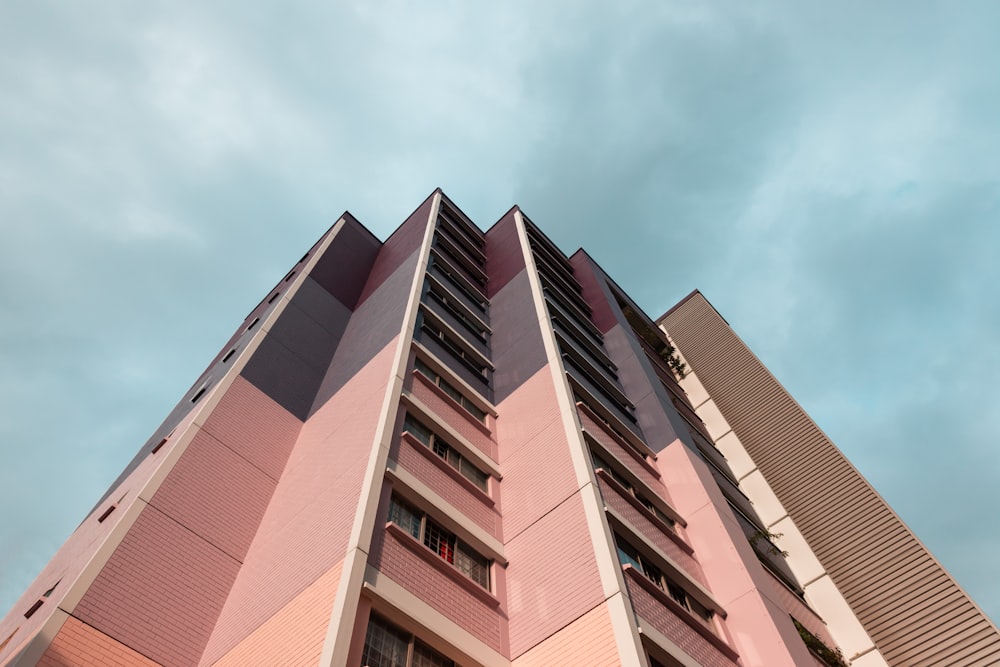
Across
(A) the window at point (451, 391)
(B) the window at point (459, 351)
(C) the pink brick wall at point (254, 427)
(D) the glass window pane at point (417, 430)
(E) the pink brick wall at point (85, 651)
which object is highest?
(B) the window at point (459, 351)

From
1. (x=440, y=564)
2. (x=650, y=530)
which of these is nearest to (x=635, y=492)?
(x=650, y=530)

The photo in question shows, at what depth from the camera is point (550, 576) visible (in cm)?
1395

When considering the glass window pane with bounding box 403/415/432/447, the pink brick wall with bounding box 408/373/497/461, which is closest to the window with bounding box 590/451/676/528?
the pink brick wall with bounding box 408/373/497/461

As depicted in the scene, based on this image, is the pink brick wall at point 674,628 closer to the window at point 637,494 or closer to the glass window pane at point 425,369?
the window at point 637,494

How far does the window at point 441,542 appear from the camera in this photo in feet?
47.9

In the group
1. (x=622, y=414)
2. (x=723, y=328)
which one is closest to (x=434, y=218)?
(x=622, y=414)

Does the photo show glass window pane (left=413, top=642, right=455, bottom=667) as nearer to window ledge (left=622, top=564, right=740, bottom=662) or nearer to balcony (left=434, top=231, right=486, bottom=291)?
window ledge (left=622, top=564, right=740, bottom=662)

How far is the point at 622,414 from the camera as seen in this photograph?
24.3m

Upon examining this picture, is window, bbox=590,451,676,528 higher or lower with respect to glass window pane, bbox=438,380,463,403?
lower

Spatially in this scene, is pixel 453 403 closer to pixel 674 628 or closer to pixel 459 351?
pixel 459 351

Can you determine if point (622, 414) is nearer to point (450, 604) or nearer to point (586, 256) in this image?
point (450, 604)

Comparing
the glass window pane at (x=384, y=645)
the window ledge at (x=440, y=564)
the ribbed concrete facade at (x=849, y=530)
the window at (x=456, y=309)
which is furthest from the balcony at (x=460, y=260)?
the glass window pane at (x=384, y=645)

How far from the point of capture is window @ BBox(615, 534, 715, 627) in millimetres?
15688

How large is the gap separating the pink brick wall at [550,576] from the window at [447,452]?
2.61 m
